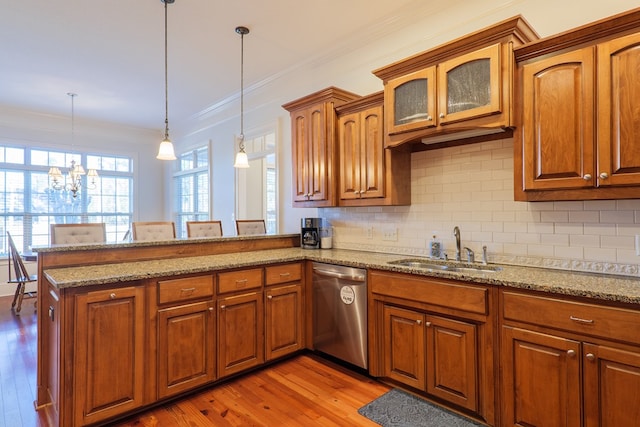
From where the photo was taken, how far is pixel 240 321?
8.56ft

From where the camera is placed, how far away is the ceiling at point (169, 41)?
3035mm

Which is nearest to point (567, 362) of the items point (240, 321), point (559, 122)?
point (559, 122)

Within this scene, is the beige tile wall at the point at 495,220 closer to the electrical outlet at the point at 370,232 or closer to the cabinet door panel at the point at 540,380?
the electrical outlet at the point at 370,232

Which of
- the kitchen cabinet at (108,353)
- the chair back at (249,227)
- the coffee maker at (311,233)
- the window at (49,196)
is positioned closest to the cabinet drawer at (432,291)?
the coffee maker at (311,233)

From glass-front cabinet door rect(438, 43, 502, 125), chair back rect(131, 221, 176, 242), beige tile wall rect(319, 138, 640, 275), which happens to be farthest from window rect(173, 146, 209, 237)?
glass-front cabinet door rect(438, 43, 502, 125)

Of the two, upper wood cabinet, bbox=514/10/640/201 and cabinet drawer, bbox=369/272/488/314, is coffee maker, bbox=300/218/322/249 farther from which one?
upper wood cabinet, bbox=514/10/640/201

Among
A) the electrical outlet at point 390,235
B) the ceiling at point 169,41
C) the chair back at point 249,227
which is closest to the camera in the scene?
the ceiling at point 169,41

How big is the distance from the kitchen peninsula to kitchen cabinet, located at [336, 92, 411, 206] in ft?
1.87

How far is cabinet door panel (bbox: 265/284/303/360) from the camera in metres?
2.79

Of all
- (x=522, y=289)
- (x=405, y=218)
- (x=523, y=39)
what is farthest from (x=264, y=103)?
(x=522, y=289)

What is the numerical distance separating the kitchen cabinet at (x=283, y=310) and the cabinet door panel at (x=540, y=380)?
162 cm

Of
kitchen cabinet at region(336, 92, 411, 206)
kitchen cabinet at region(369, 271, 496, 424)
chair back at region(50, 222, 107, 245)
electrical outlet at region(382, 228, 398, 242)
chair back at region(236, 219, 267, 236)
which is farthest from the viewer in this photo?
chair back at region(236, 219, 267, 236)

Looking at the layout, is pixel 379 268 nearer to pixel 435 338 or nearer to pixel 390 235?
pixel 435 338

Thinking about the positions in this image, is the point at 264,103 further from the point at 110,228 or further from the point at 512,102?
the point at 110,228
